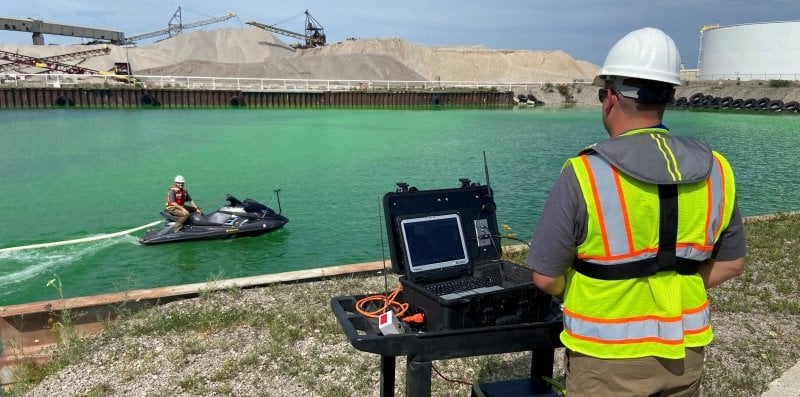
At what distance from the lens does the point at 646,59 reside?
232cm

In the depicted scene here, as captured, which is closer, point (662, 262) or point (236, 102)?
point (662, 262)

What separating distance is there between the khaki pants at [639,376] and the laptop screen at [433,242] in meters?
1.06

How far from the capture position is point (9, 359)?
6250mm

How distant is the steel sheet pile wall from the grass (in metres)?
55.2

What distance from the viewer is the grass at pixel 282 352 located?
200 inches

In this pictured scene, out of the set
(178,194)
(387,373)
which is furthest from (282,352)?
(178,194)

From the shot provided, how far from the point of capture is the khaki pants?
2.42m

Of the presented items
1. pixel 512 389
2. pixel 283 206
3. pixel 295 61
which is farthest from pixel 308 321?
pixel 295 61

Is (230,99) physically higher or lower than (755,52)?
lower

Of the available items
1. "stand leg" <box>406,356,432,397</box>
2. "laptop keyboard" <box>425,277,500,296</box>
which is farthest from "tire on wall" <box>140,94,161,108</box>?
"stand leg" <box>406,356,432,397</box>

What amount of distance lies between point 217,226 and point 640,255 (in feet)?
40.0

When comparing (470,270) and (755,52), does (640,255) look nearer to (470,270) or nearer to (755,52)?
(470,270)

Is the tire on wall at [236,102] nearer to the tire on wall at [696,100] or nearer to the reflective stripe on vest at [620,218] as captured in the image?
the tire on wall at [696,100]

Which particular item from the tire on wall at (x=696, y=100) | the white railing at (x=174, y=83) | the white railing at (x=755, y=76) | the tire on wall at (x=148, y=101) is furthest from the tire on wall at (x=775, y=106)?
the tire on wall at (x=148, y=101)
